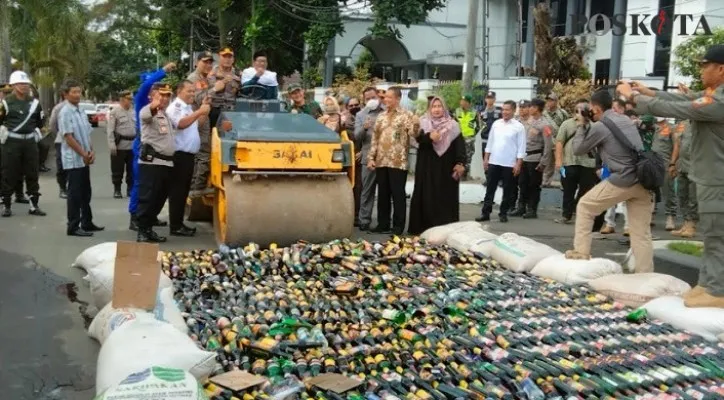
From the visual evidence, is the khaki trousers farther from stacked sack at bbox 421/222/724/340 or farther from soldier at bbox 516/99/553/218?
soldier at bbox 516/99/553/218

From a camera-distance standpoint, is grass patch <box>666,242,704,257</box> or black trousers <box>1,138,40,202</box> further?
black trousers <box>1,138,40,202</box>

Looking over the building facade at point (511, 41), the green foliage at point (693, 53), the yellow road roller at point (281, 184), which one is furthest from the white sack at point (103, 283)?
the building facade at point (511, 41)

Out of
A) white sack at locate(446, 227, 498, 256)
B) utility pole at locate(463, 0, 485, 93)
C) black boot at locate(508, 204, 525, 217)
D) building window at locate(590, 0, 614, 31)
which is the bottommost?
black boot at locate(508, 204, 525, 217)

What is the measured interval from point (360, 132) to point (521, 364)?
19.1 ft

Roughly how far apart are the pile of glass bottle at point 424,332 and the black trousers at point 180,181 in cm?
176

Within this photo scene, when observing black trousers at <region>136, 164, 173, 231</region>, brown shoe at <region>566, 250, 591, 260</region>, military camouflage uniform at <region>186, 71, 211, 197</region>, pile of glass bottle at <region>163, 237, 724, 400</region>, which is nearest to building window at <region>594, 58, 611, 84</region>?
military camouflage uniform at <region>186, 71, 211, 197</region>

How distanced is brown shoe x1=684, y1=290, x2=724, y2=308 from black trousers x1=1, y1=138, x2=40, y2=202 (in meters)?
8.20

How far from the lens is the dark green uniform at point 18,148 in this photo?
10484 millimetres

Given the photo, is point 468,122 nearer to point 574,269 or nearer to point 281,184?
point 281,184

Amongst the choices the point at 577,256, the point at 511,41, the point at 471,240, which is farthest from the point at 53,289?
the point at 511,41

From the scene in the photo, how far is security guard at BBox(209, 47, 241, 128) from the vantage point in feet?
30.7

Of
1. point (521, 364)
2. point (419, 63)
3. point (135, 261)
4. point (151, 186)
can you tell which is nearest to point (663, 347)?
point (521, 364)

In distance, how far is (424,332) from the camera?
17.0ft

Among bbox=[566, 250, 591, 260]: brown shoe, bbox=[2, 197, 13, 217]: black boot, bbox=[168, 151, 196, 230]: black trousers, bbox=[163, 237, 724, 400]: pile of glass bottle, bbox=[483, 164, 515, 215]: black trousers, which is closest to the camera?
bbox=[163, 237, 724, 400]: pile of glass bottle
